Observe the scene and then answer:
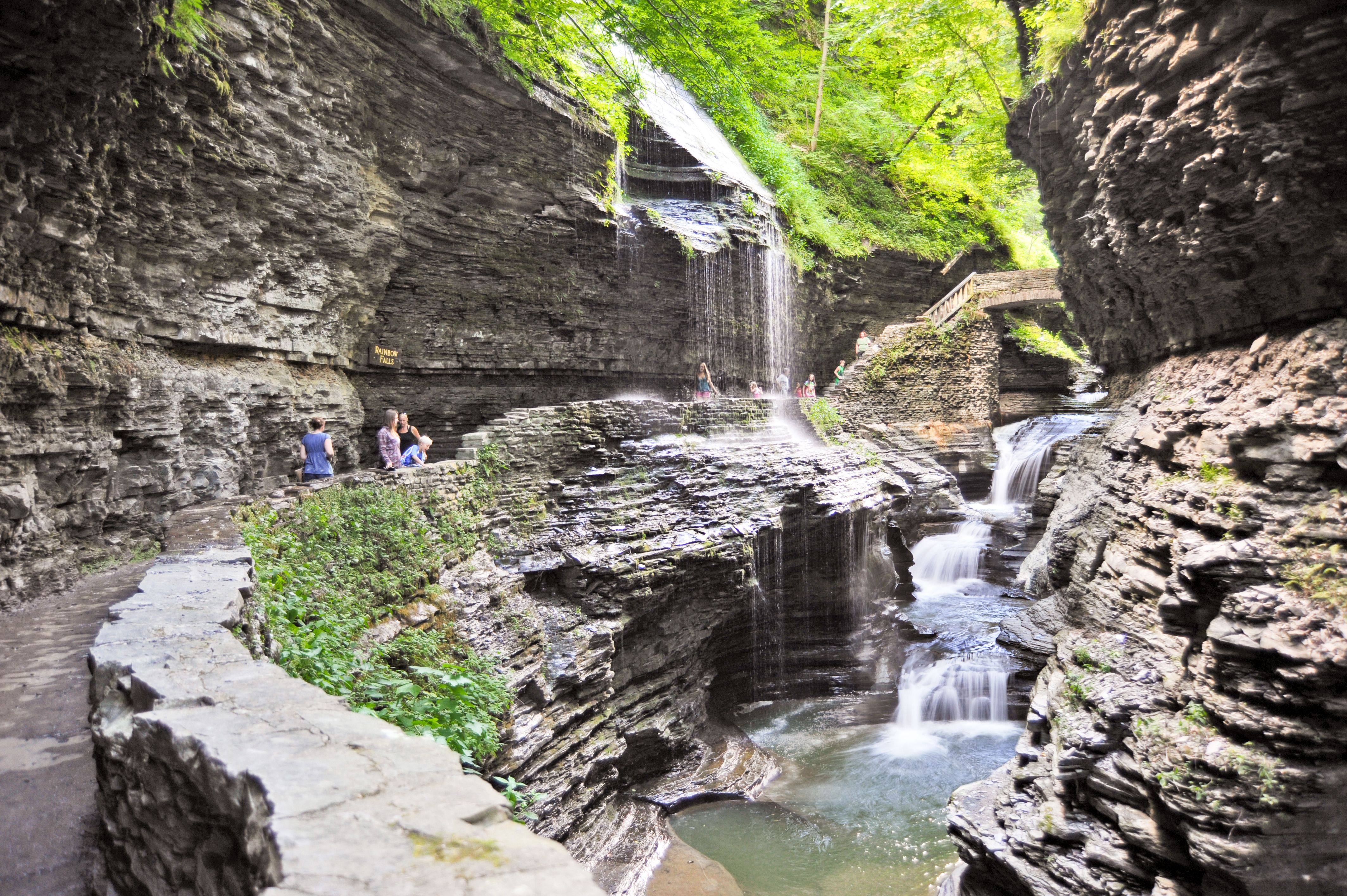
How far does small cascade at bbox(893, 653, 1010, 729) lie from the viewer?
11.4 metres

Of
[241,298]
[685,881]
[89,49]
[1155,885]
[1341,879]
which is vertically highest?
[89,49]

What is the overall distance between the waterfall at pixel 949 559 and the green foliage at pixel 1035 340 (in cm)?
786

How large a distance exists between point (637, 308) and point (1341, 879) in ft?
51.7

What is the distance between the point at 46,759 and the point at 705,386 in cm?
1539

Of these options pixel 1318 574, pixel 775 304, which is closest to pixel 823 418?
pixel 775 304

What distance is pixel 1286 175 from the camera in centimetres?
689

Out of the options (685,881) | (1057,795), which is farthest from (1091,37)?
(685,881)

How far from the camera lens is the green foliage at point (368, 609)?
530cm

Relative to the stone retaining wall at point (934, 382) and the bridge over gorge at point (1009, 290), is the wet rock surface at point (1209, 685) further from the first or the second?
the bridge over gorge at point (1009, 290)

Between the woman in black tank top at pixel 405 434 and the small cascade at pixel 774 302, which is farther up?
the small cascade at pixel 774 302

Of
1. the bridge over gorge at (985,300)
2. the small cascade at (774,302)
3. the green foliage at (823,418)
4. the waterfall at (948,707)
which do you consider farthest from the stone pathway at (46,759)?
the bridge over gorge at (985,300)

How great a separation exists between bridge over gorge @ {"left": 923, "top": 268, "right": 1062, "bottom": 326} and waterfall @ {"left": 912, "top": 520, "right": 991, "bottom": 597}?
7349mm

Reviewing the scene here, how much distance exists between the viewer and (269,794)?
202 centimetres

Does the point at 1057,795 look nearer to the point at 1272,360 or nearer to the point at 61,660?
the point at 1272,360
